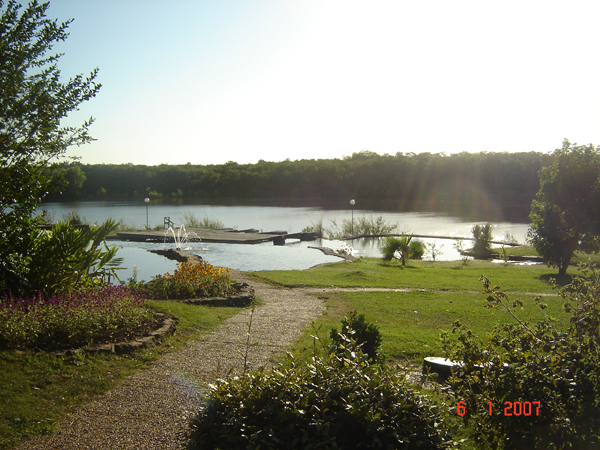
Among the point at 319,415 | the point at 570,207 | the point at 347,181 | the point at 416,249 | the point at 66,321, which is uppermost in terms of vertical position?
the point at 347,181

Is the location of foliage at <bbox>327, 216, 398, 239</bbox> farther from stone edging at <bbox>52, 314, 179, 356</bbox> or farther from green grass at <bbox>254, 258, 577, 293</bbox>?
stone edging at <bbox>52, 314, 179, 356</bbox>

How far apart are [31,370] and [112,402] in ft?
2.82

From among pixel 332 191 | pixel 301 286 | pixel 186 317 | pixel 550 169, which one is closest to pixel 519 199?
pixel 332 191

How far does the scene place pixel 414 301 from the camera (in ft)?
27.7

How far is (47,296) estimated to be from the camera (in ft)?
17.6

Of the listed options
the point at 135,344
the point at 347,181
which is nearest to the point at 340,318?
the point at 135,344

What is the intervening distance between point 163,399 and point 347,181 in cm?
5995

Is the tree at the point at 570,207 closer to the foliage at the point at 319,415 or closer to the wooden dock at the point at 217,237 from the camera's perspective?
the wooden dock at the point at 217,237

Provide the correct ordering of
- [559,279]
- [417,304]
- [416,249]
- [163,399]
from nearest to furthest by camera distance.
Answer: [163,399], [417,304], [559,279], [416,249]

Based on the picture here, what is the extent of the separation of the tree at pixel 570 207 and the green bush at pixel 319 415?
528 inches

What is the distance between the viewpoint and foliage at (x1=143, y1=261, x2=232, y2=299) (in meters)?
7.62

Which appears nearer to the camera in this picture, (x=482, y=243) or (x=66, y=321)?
(x=66, y=321)

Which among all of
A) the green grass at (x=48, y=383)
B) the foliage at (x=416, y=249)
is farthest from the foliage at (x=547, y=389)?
the foliage at (x=416, y=249)

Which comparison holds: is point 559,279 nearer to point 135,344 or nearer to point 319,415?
point 135,344
